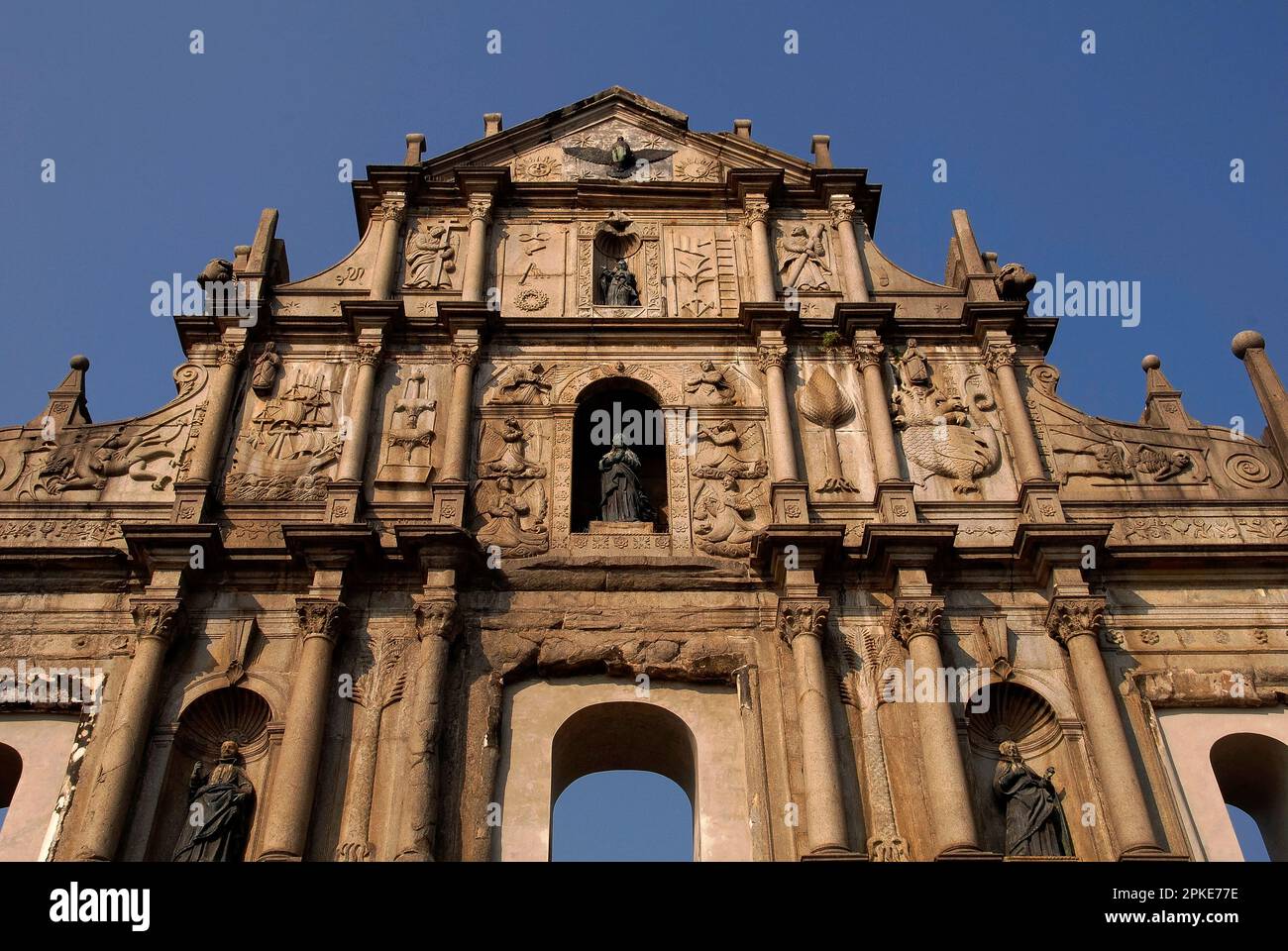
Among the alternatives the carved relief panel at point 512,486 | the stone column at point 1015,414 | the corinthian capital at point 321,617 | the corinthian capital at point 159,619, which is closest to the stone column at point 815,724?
the carved relief panel at point 512,486

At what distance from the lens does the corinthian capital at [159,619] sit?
42.8ft

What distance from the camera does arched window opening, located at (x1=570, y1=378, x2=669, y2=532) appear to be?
15180 millimetres

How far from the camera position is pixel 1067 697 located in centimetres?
1319

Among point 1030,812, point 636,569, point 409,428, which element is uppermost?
point 409,428

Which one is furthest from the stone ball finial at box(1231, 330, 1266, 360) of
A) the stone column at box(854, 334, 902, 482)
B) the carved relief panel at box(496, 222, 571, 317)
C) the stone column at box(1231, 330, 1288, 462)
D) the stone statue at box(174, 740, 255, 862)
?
the stone statue at box(174, 740, 255, 862)

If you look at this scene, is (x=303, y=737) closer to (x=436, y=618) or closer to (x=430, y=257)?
(x=436, y=618)

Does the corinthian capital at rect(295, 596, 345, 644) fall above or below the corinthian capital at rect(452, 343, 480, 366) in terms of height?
below

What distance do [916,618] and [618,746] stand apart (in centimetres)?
345

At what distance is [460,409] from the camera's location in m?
15.3

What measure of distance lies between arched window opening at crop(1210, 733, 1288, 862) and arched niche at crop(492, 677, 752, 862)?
4866 mm

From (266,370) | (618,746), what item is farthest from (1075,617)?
(266,370)

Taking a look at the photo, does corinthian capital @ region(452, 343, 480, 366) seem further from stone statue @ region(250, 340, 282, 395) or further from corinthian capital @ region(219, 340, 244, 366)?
corinthian capital @ region(219, 340, 244, 366)
